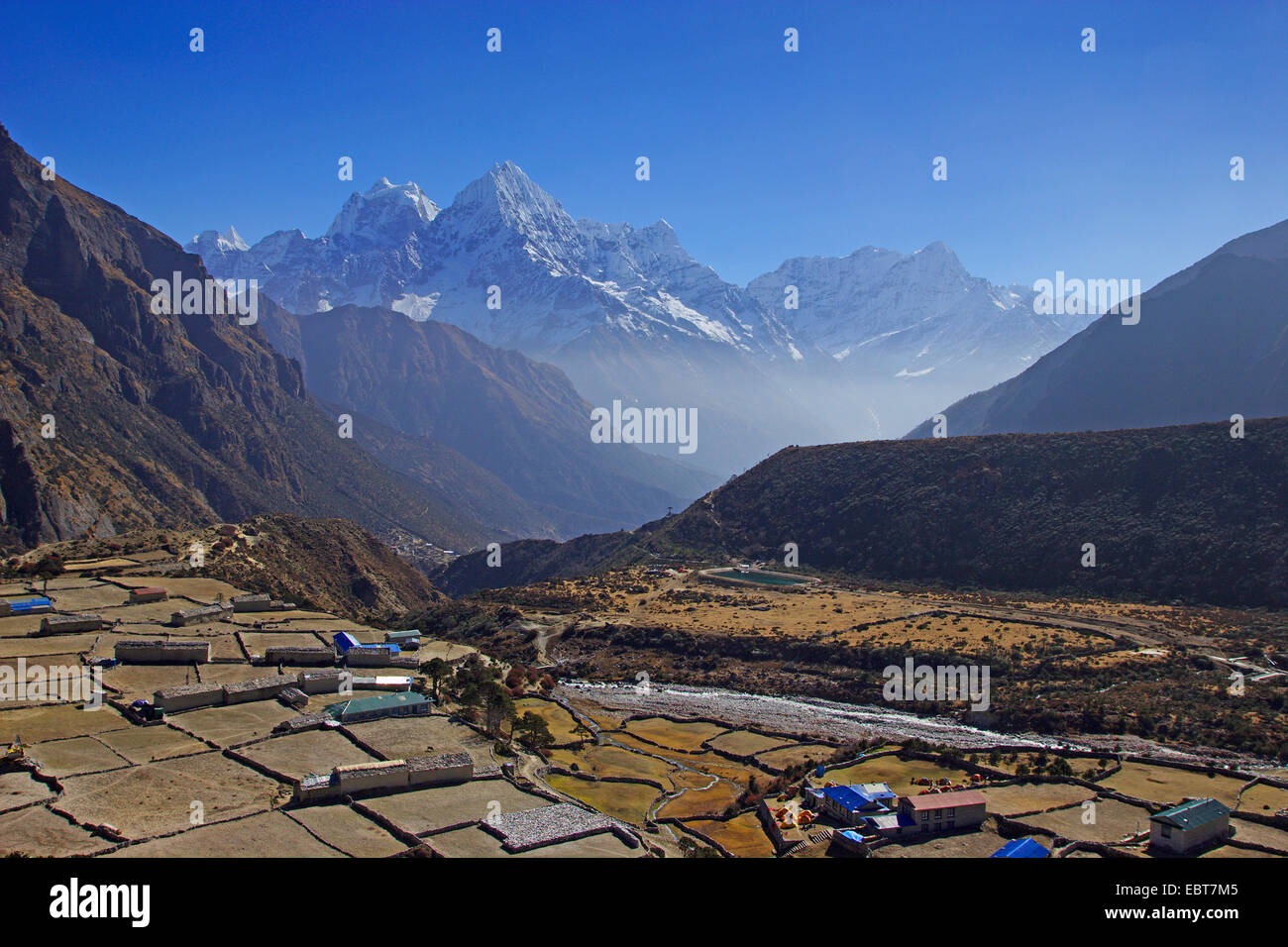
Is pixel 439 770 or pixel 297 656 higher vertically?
pixel 297 656

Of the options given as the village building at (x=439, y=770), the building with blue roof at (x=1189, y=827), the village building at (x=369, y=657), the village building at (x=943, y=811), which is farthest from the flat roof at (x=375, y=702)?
the building with blue roof at (x=1189, y=827)

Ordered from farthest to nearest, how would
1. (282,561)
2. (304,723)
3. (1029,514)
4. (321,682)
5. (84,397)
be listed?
1. (84,397)
2. (1029,514)
3. (282,561)
4. (321,682)
5. (304,723)

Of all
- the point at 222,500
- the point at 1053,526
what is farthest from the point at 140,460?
the point at 1053,526

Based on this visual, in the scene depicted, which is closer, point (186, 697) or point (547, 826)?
point (547, 826)

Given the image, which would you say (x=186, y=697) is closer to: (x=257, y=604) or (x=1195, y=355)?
(x=257, y=604)

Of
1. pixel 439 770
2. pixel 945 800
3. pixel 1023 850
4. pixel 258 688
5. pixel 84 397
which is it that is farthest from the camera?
pixel 84 397

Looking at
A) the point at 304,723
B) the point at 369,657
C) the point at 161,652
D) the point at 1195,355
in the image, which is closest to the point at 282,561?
the point at 369,657
